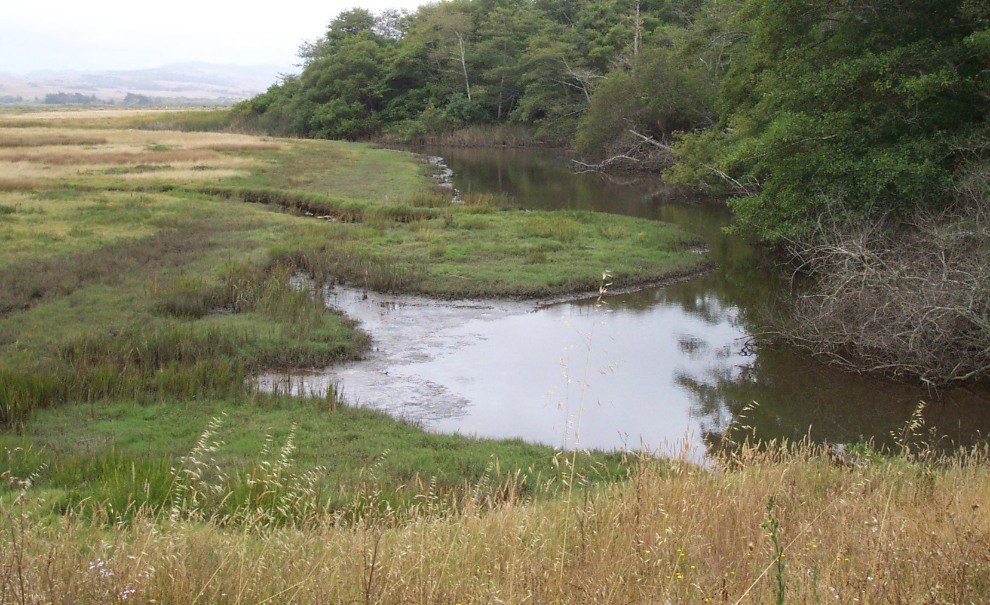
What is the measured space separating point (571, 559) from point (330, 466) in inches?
171

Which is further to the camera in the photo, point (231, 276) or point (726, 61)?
point (726, 61)

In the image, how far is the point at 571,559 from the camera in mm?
4223

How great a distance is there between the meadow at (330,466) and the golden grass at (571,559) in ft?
0.08

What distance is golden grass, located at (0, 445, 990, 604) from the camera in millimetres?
3551

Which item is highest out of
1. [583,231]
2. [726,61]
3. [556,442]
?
[726,61]

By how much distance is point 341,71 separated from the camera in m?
63.9

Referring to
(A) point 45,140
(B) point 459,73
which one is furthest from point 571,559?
(B) point 459,73

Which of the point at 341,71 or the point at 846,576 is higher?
the point at 341,71

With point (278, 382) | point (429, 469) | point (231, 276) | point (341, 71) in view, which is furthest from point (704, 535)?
point (341, 71)

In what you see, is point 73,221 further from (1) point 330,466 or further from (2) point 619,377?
(1) point 330,466

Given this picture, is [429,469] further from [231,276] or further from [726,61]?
[726,61]

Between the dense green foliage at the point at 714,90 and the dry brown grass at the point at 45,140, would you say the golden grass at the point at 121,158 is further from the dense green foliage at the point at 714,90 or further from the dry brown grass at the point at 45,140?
the dense green foliage at the point at 714,90

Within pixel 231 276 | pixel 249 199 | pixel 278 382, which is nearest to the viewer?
pixel 278 382

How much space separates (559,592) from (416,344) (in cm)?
1031
